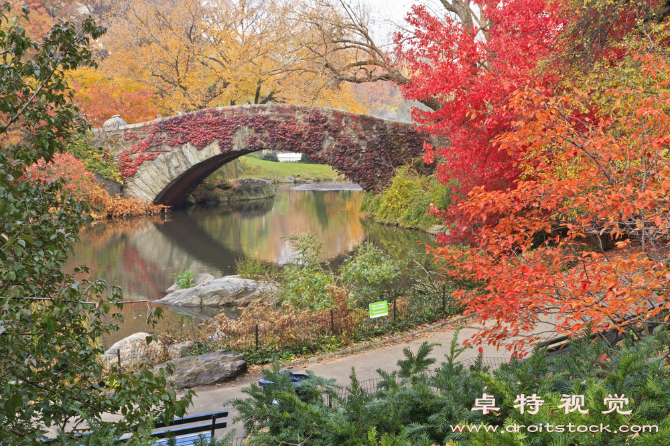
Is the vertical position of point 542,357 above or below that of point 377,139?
below

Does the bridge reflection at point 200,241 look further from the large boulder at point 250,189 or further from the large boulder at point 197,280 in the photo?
the large boulder at point 250,189

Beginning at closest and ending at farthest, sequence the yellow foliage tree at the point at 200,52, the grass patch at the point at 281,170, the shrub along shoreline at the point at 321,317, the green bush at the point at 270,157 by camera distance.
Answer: the shrub along shoreline at the point at 321,317
the yellow foliage tree at the point at 200,52
the grass patch at the point at 281,170
the green bush at the point at 270,157

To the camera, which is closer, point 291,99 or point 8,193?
point 8,193

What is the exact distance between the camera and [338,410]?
9.02 feet

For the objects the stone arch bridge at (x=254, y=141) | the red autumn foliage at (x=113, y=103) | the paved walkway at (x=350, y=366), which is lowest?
the paved walkway at (x=350, y=366)

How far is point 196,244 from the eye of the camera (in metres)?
16.4

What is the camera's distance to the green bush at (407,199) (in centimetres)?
1775

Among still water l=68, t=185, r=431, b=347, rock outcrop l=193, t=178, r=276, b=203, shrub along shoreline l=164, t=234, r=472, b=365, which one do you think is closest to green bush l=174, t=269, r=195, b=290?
still water l=68, t=185, r=431, b=347

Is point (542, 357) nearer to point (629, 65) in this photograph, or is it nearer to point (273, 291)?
point (629, 65)

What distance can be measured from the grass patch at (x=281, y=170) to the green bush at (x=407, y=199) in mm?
20520

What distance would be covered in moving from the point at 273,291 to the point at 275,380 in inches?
279

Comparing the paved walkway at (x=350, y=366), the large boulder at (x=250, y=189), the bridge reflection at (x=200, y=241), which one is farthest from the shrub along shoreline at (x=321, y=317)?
the large boulder at (x=250, y=189)

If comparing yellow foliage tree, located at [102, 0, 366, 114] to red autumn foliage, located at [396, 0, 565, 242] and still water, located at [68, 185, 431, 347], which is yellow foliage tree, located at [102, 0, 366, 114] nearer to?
still water, located at [68, 185, 431, 347]

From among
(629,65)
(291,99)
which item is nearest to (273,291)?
(629,65)
